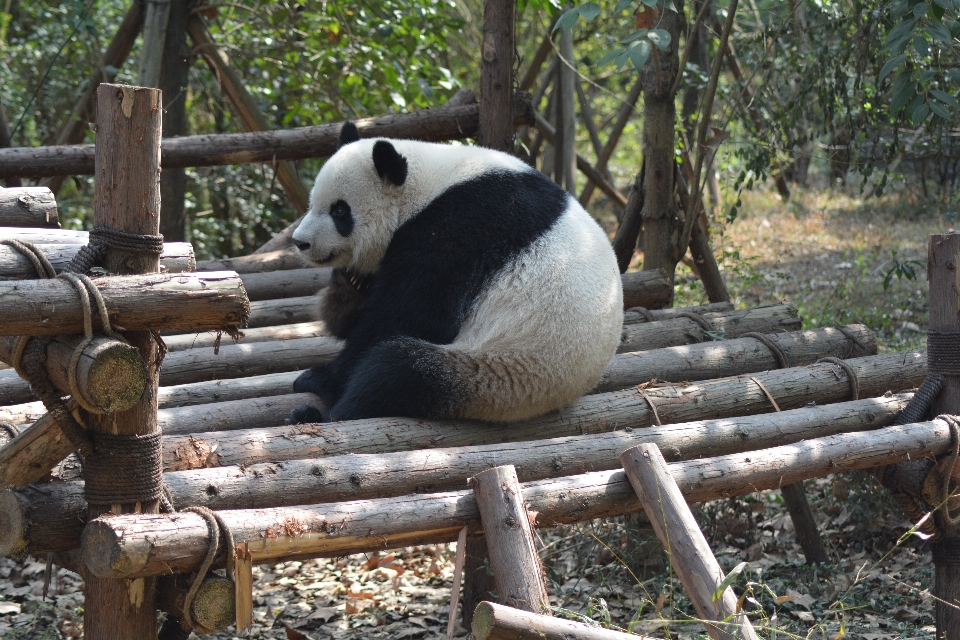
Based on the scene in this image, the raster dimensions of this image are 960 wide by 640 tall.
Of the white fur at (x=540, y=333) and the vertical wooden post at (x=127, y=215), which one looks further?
the white fur at (x=540, y=333)

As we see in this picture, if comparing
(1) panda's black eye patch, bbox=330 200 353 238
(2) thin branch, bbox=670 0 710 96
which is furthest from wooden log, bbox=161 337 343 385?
(2) thin branch, bbox=670 0 710 96

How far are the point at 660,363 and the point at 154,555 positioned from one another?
2556mm

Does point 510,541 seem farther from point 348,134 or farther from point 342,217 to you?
point 348,134

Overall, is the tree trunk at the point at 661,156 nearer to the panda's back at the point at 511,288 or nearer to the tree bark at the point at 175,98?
the panda's back at the point at 511,288

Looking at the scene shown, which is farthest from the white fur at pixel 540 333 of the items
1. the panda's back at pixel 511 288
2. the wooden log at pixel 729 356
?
the wooden log at pixel 729 356

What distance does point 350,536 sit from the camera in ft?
7.54

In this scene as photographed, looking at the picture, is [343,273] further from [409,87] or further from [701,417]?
[409,87]

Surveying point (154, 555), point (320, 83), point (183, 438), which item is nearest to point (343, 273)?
point (183, 438)

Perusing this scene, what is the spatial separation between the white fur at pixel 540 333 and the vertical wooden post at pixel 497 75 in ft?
5.76

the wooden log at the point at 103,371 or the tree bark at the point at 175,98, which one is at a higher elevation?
the tree bark at the point at 175,98

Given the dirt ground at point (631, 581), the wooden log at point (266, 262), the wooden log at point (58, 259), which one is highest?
the wooden log at point (58, 259)

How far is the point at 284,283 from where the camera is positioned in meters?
5.21

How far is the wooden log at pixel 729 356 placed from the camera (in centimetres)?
396

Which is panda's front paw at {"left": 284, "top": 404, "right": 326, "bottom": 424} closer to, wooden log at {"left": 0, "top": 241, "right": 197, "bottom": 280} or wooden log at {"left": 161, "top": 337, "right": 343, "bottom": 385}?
wooden log at {"left": 161, "top": 337, "right": 343, "bottom": 385}
